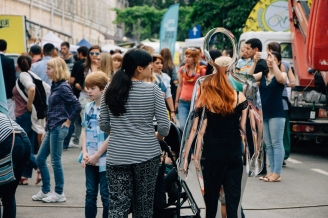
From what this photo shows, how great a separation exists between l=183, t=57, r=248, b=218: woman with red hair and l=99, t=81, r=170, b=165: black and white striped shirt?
1.54 ft

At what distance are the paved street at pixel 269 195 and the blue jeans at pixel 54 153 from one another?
265 millimetres

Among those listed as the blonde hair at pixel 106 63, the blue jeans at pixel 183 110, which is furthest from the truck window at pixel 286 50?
the blonde hair at pixel 106 63

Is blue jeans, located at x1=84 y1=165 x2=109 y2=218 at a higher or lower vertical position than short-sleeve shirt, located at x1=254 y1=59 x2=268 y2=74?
lower

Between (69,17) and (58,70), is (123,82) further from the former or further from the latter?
(69,17)

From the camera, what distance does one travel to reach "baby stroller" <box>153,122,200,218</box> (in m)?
6.65

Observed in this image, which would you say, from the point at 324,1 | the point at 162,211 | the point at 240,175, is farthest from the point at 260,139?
the point at 324,1

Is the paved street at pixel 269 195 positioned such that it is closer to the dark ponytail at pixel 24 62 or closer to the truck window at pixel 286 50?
the dark ponytail at pixel 24 62

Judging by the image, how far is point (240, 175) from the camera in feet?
20.4

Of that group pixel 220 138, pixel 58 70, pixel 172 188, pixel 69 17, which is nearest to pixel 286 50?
pixel 58 70

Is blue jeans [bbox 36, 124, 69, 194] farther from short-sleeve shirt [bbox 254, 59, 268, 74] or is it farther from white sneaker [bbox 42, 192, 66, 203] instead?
short-sleeve shirt [bbox 254, 59, 268, 74]

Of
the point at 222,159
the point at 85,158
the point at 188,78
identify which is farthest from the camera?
the point at 188,78

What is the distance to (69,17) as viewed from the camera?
4822 cm

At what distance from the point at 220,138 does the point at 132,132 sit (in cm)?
78

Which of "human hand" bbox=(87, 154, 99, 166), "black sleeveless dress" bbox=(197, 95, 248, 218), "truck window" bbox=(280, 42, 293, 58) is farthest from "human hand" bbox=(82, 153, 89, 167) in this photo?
"truck window" bbox=(280, 42, 293, 58)
